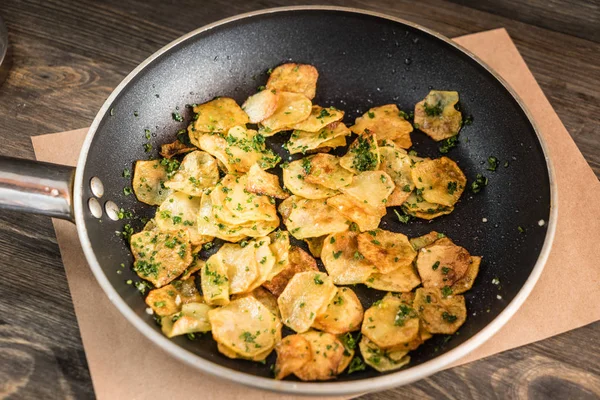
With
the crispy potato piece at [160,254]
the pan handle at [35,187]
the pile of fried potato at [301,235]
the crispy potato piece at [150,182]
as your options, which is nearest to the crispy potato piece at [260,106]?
the pile of fried potato at [301,235]

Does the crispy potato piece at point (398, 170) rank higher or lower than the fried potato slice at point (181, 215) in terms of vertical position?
higher

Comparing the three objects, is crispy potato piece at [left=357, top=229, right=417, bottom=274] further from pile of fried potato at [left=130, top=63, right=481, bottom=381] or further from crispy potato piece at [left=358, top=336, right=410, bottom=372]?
crispy potato piece at [left=358, top=336, right=410, bottom=372]

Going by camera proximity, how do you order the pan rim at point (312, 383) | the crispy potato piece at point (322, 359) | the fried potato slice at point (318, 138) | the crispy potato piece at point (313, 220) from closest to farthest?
the pan rim at point (312, 383) < the crispy potato piece at point (322, 359) < the crispy potato piece at point (313, 220) < the fried potato slice at point (318, 138)

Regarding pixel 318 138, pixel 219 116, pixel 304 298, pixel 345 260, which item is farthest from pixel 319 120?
pixel 304 298

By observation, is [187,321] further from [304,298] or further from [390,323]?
[390,323]

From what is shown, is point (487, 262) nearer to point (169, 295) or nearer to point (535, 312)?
point (535, 312)

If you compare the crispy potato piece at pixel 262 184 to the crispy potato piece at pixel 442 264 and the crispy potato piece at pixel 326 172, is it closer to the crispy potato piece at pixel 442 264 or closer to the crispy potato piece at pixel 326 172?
the crispy potato piece at pixel 326 172

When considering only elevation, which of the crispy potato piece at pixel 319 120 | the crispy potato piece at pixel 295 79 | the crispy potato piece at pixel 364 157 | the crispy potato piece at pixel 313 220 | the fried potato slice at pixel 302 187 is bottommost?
the crispy potato piece at pixel 313 220

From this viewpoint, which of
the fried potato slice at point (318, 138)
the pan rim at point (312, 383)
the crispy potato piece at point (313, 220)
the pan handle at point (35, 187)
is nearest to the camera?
the pan rim at point (312, 383)
